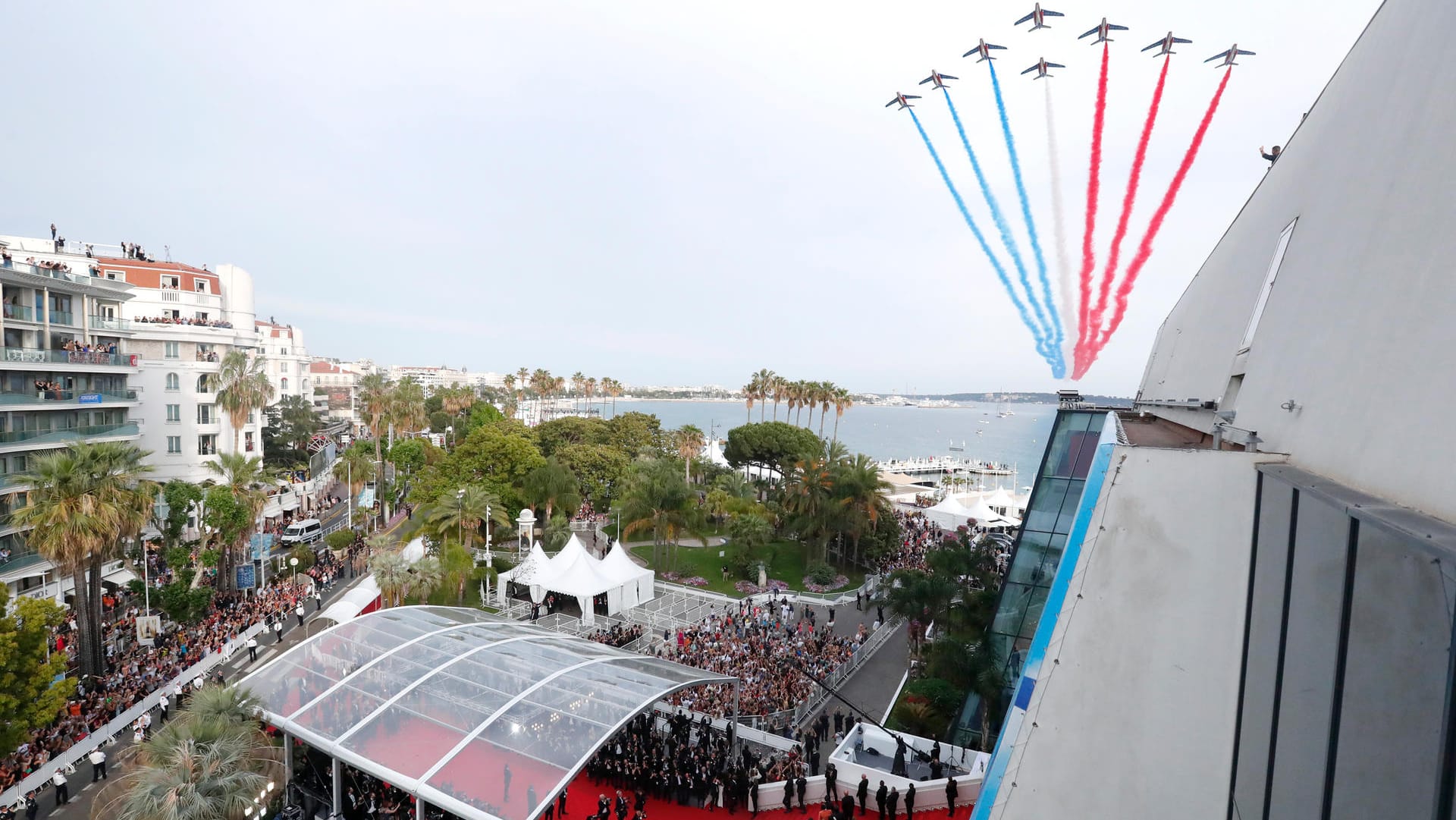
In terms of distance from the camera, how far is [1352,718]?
3750mm

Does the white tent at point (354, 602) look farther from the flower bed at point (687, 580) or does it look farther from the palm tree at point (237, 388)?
the palm tree at point (237, 388)

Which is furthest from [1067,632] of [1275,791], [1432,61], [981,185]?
[981,185]

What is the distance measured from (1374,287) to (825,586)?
32109 millimetres

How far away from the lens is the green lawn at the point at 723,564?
36.0 m

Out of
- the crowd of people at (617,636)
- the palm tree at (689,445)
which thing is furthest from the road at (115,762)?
the palm tree at (689,445)

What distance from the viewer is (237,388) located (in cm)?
3903

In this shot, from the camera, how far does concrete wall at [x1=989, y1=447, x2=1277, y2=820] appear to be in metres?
6.52

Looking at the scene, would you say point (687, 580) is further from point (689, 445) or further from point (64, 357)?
point (64, 357)

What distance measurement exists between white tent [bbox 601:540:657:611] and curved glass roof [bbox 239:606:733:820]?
10713mm

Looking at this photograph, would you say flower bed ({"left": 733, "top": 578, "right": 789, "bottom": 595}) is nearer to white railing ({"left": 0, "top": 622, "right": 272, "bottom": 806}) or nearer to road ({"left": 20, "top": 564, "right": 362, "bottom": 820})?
road ({"left": 20, "top": 564, "right": 362, "bottom": 820})

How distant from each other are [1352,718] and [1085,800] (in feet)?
13.1

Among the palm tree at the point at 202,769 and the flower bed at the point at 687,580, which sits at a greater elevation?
the palm tree at the point at 202,769

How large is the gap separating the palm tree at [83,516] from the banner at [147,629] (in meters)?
3.47

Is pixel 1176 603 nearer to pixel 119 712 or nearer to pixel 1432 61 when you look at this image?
pixel 1432 61
